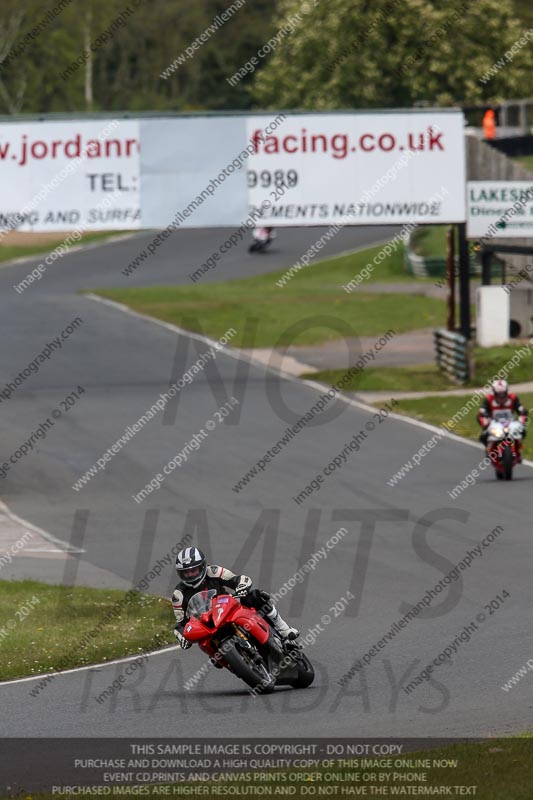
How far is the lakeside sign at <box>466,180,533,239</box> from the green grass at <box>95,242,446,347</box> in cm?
718

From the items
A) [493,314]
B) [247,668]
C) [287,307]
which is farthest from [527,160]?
[247,668]

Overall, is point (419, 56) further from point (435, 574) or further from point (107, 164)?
point (435, 574)

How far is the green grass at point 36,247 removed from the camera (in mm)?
61000

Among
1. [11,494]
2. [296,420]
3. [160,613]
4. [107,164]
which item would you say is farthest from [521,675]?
[107,164]

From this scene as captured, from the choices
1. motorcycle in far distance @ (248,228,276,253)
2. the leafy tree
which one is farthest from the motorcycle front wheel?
the leafy tree

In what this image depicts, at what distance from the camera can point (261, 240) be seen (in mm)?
58531

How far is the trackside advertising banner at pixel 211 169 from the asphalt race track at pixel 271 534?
4176 millimetres

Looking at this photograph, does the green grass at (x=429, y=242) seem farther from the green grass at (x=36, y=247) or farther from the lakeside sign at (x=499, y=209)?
the lakeside sign at (x=499, y=209)

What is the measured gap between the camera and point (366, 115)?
31.5 metres
